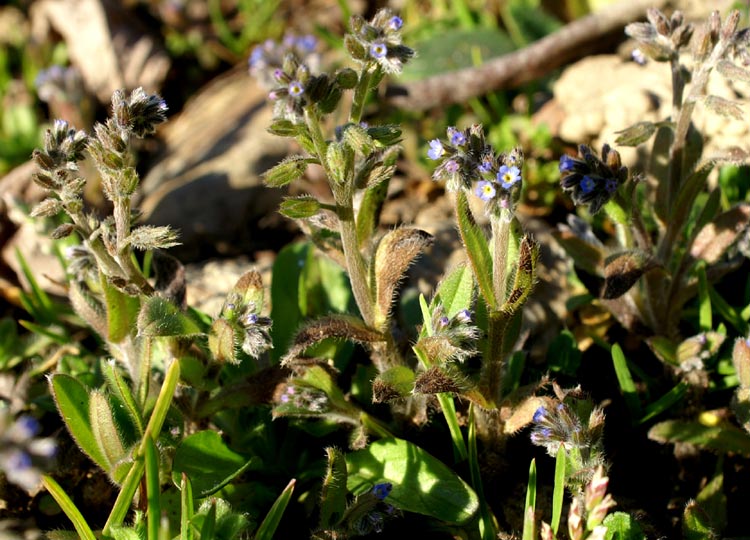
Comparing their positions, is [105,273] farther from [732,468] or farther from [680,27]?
[732,468]

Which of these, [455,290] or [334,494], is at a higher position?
[455,290]

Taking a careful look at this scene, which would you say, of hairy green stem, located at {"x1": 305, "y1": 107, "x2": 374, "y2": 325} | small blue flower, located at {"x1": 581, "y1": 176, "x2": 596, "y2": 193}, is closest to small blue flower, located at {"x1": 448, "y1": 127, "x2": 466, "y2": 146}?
hairy green stem, located at {"x1": 305, "y1": 107, "x2": 374, "y2": 325}

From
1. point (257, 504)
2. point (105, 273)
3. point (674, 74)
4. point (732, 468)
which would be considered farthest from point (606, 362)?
point (105, 273)

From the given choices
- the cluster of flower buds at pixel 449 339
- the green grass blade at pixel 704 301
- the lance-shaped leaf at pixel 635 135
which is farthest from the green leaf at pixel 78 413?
the green grass blade at pixel 704 301

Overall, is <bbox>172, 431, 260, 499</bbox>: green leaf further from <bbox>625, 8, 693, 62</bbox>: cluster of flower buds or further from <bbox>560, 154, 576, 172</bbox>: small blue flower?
<bbox>625, 8, 693, 62</bbox>: cluster of flower buds

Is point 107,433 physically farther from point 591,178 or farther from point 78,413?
point 591,178

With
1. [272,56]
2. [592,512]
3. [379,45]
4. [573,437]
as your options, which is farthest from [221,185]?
[592,512]
